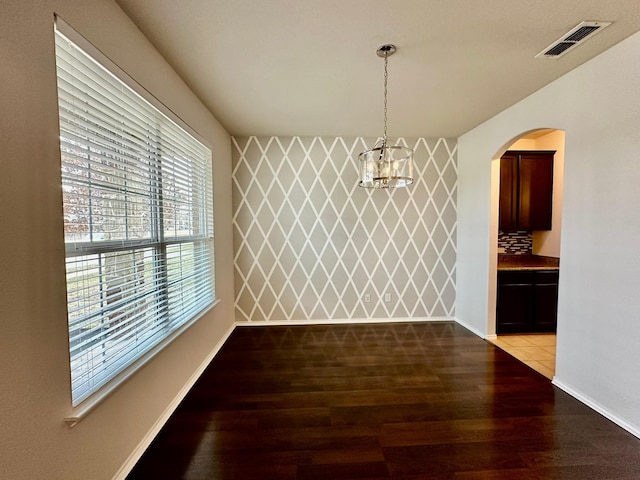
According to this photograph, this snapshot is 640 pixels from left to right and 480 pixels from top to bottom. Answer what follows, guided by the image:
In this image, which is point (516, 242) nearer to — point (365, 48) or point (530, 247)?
point (530, 247)

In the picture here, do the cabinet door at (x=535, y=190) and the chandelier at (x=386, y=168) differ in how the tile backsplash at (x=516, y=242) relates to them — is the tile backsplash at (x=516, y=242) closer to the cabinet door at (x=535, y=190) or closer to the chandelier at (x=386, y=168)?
the cabinet door at (x=535, y=190)

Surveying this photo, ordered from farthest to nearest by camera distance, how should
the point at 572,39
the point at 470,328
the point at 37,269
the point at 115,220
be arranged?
the point at 470,328 → the point at 572,39 → the point at 115,220 → the point at 37,269

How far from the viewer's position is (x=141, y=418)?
168 cm

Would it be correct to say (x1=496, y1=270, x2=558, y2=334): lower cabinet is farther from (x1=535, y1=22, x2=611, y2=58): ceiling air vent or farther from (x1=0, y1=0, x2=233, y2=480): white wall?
(x1=0, y1=0, x2=233, y2=480): white wall

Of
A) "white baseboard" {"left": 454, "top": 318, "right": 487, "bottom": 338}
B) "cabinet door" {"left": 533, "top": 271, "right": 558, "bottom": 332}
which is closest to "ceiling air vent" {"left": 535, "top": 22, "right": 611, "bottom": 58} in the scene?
"cabinet door" {"left": 533, "top": 271, "right": 558, "bottom": 332}

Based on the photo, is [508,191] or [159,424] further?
[508,191]

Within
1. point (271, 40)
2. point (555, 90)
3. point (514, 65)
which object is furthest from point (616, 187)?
point (271, 40)

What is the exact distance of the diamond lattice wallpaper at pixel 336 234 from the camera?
3.75 meters

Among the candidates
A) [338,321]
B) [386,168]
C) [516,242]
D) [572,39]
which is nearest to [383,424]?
[386,168]

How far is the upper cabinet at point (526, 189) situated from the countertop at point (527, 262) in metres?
0.44

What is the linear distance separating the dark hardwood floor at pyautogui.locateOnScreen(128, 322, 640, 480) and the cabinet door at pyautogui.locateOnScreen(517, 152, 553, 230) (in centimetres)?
194

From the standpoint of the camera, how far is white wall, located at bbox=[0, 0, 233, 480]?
3.16 ft

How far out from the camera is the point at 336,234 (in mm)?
3812

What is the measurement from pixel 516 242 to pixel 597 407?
100 inches
